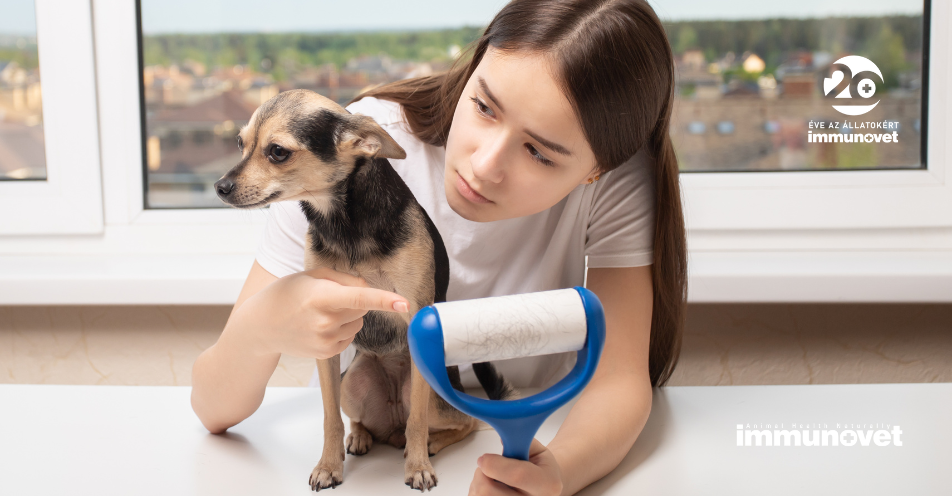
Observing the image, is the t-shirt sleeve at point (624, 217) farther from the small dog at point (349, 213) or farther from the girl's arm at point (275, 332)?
the girl's arm at point (275, 332)

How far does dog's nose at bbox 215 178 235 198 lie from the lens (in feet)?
2.05

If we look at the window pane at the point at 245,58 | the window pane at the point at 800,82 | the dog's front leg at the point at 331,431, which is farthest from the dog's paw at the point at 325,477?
the window pane at the point at 800,82

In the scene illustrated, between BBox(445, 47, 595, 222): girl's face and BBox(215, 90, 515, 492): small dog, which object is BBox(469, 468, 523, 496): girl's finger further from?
BBox(445, 47, 595, 222): girl's face

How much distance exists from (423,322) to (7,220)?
1420 millimetres

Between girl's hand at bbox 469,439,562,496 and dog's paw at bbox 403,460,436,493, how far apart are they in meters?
0.12

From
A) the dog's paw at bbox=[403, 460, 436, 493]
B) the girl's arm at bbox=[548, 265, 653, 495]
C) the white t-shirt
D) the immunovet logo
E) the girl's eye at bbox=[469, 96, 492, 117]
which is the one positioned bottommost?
the immunovet logo

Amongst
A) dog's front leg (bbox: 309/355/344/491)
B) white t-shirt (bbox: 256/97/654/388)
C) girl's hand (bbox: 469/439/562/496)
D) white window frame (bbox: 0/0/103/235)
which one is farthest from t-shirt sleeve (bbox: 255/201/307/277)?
white window frame (bbox: 0/0/103/235)

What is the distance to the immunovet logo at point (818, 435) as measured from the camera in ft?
2.75

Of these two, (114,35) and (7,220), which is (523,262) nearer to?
(114,35)

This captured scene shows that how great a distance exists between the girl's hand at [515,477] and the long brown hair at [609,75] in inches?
14.4

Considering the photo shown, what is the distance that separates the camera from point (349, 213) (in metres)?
0.70

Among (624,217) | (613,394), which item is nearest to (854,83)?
(624,217)

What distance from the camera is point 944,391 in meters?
1.02

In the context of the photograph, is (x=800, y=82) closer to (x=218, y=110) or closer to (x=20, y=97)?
(x=218, y=110)
